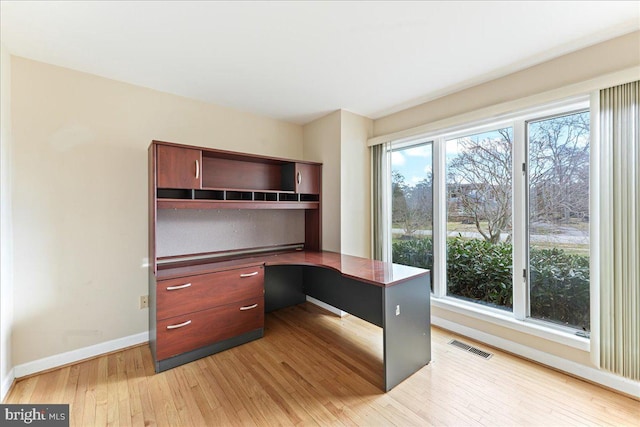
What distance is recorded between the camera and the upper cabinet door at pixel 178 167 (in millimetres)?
2289

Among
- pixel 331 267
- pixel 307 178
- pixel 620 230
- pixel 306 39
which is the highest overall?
pixel 306 39

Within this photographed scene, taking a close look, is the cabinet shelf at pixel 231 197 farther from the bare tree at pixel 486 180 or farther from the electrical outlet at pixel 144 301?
the bare tree at pixel 486 180

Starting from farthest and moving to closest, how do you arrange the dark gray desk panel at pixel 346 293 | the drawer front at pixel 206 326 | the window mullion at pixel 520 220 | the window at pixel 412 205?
1. the window at pixel 412 205
2. the window mullion at pixel 520 220
3. the dark gray desk panel at pixel 346 293
4. the drawer front at pixel 206 326

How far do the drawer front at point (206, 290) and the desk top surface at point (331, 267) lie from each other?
60mm

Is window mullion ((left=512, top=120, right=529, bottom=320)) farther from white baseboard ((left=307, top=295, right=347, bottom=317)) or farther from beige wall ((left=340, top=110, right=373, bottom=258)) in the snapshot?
white baseboard ((left=307, top=295, right=347, bottom=317))

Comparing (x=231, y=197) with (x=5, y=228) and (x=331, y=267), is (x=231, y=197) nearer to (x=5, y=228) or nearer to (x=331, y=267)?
(x=331, y=267)

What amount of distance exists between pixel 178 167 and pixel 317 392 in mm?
2149

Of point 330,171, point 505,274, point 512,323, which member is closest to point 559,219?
point 505,274

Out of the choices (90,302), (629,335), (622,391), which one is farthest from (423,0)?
(90,302)

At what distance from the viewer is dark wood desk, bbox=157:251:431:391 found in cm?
197

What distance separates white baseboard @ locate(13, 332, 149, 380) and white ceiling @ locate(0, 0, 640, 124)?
7.94ft

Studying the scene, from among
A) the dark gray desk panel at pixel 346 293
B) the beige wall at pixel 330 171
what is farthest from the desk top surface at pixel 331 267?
the beige wall at pixel 330 171

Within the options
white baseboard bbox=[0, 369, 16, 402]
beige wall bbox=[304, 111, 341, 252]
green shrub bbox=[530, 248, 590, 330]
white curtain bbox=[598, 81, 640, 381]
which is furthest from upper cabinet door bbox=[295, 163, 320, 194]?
white baseboard bbox=[0, 369, 16, 402]

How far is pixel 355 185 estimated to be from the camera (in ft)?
11.1
